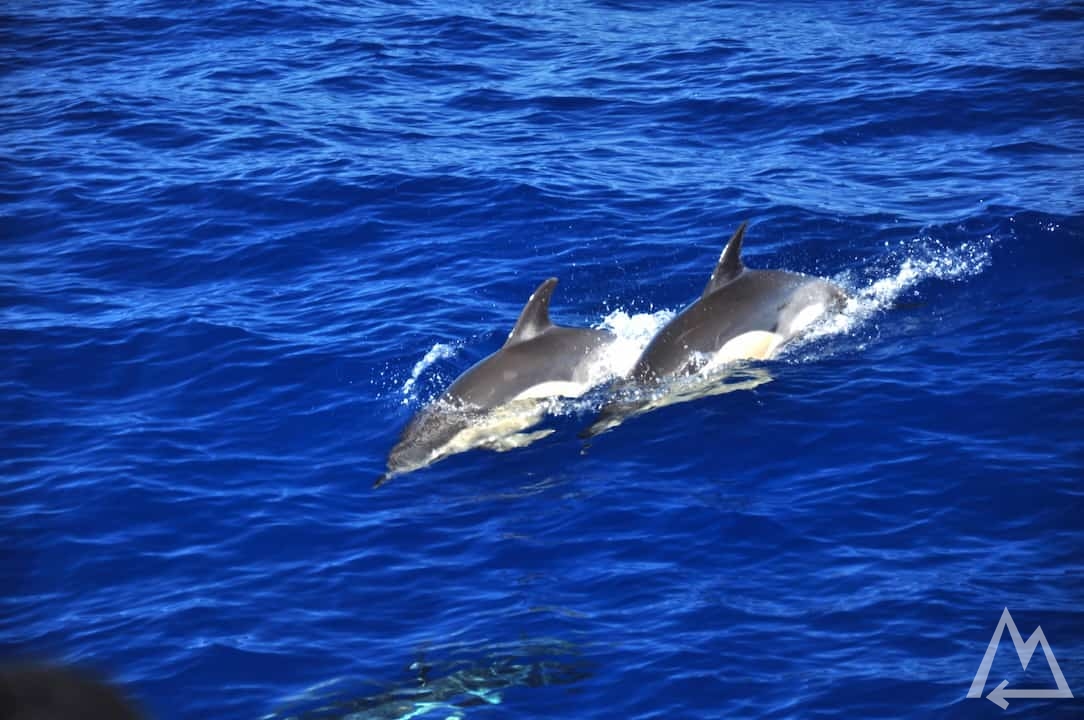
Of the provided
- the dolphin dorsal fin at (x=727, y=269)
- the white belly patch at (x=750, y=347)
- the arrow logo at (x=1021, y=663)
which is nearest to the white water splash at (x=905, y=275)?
the white belly patch at (x=750, y=347)

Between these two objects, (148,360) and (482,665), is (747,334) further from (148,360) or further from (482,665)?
(148,360)

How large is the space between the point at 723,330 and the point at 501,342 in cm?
292

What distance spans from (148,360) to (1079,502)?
34.6 ft

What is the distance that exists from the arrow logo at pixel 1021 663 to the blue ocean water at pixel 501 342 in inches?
2.3

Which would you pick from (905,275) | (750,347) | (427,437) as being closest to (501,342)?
(427,437)

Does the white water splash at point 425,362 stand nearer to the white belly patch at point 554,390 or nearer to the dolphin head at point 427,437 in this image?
the dolphin head at point 427,437

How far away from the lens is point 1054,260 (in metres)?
15.6

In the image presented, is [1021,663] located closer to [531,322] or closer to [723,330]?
[723,330]

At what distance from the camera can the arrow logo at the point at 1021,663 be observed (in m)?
8.12

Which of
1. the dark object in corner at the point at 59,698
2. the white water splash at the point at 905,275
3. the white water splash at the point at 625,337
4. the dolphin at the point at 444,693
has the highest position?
the dark object in corner at the point at 59,698

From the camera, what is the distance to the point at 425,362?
14.8m

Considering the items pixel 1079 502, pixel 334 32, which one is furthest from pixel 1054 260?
pixel 334 32

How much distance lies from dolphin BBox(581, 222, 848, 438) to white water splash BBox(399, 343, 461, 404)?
2.35m

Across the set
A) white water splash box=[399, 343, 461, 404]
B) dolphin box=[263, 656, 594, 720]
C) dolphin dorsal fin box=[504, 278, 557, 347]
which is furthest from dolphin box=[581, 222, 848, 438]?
dolphin box=[263, 656, 594, 720]
